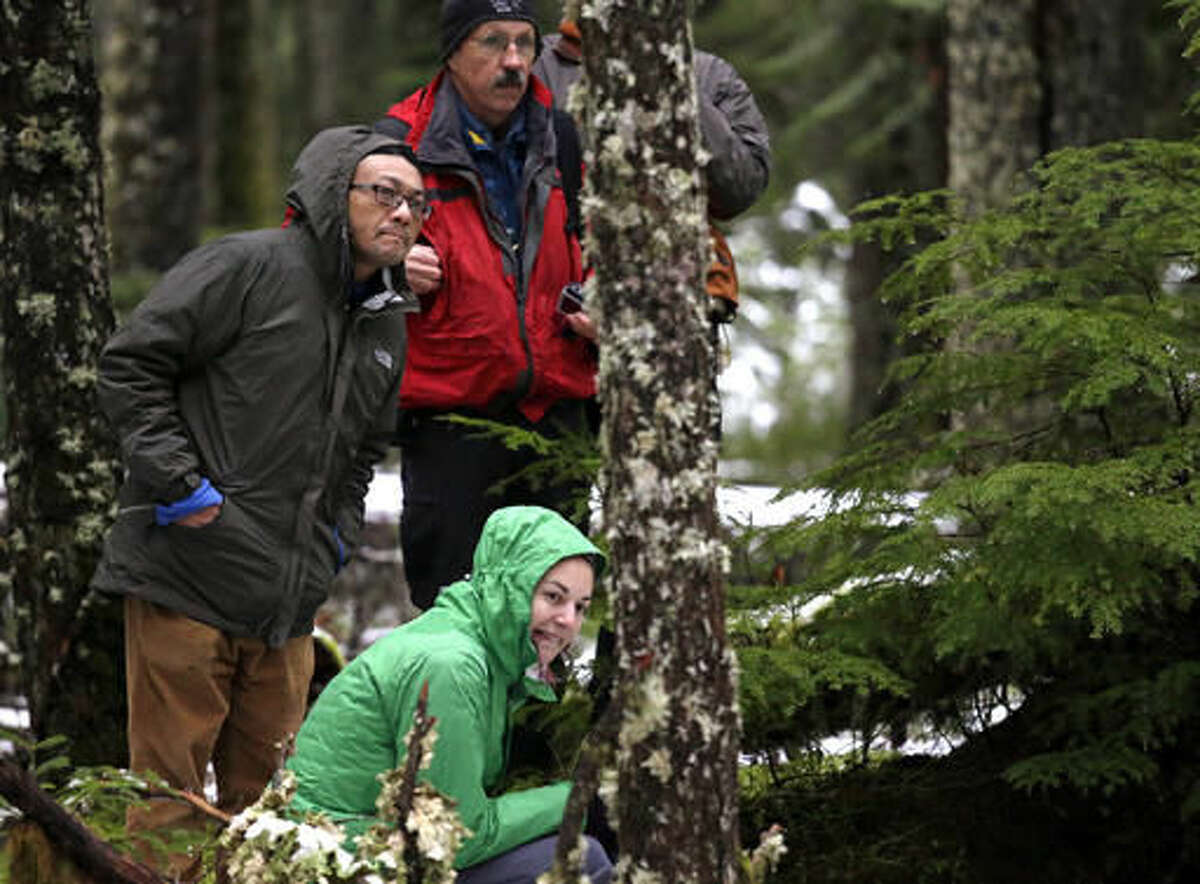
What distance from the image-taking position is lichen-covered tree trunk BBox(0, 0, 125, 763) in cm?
642

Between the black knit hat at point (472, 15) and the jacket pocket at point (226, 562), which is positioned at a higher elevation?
the black knit hat at point (472, 15)

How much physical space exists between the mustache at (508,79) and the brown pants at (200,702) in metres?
1.79

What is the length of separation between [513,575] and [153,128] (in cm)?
→ 1025

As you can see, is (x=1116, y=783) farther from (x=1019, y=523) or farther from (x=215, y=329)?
(x=215, y=329)

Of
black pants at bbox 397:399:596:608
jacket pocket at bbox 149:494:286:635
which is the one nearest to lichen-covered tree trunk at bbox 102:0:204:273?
black pants at bbox 397:399:596:608

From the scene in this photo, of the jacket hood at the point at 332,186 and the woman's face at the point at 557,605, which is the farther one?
the jacket hood at the point at 332,186

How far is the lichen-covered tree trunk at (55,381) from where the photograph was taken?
6.42 m

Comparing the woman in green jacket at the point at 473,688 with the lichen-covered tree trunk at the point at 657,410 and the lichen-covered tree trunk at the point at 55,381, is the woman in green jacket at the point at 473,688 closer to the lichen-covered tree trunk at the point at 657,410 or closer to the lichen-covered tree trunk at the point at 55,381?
the lichen-covered tree trunk at the point at 657,410

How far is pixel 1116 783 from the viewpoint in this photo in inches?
207

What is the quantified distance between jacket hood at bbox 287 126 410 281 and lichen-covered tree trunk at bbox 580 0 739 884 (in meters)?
1.42

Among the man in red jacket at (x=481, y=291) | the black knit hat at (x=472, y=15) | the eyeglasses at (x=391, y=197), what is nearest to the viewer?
the eyeglasses at (x=391, y=197)

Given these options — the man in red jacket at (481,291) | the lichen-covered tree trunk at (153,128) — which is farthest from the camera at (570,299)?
the lichen-covered tree trunk at (153,128)

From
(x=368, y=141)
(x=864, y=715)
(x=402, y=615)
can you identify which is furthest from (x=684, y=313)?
(x=402, y=615)

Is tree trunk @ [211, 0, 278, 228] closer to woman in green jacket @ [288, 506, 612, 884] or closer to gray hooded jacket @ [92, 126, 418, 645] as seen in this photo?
gray hooded jacket @ [92, 126, 418, 645]
